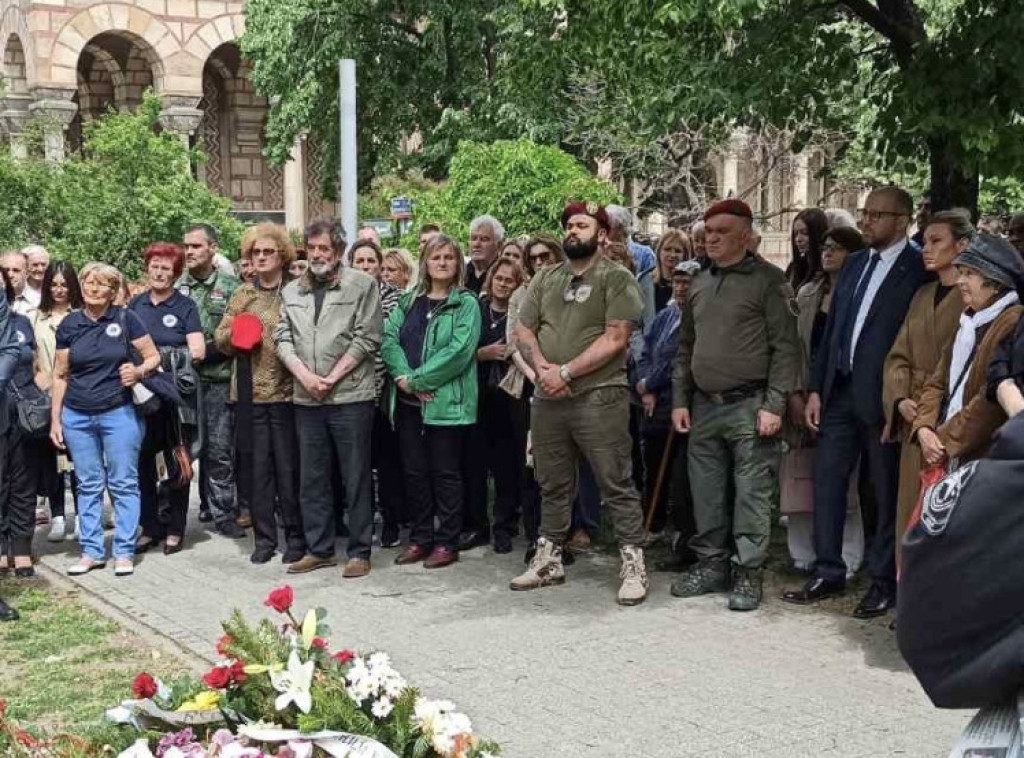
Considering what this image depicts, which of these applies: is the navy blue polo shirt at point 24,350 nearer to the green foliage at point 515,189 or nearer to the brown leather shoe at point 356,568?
the brown leather shoe at point 356,568

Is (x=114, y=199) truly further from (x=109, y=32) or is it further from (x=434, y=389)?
(x=109, y=32)

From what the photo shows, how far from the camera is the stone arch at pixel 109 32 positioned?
3397 cm

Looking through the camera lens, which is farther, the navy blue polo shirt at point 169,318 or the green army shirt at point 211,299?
the green army shirt at point 211,299

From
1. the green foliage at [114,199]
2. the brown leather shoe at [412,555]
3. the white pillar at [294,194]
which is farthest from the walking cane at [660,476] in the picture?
the white pillar at [294,194]

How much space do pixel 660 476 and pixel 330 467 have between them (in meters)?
2.11

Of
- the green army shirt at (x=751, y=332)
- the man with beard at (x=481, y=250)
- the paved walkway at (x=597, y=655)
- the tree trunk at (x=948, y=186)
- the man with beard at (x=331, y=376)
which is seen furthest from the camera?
the man with beard at (x=481, y=250)

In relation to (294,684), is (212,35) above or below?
above

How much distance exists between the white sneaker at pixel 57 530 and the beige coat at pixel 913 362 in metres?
5.97

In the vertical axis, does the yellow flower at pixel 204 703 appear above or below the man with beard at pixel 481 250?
below

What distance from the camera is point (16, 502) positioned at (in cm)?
838

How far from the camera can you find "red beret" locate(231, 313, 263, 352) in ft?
27.2

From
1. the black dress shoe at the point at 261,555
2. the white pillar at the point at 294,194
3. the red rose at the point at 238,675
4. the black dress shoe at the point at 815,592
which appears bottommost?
the black dress shoe at the point at 261,555

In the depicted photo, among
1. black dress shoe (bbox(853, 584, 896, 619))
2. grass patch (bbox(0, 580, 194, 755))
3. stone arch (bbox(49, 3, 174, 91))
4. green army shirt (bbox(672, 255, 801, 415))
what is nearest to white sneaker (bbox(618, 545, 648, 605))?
green army shirt (bbox(672, 255, 801, 415))

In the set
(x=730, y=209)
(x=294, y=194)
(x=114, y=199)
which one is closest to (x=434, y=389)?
(x=730, y=209)
